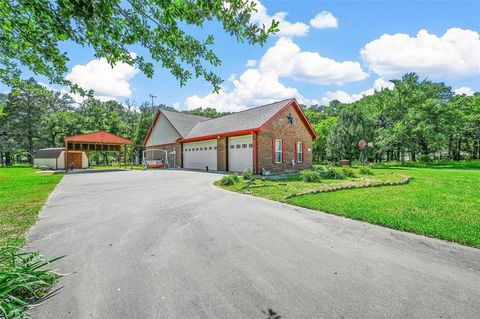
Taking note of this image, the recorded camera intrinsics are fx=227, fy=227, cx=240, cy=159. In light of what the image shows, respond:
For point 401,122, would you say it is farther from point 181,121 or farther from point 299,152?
point 181,121

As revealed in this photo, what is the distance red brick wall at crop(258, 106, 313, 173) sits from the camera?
1574cm

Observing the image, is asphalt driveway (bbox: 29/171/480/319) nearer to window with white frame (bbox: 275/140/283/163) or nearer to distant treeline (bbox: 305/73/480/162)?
window with white frame (bbox: 275/140/283/163)

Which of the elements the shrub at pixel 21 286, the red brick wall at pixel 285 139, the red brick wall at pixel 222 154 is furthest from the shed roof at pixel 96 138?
the shrub at pixel 21 286

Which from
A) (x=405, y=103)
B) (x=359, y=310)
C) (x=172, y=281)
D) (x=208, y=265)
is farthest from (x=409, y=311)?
(x=405, y=103)

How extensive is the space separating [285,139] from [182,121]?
13.4m

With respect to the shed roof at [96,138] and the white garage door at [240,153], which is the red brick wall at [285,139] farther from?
the shed roof at [96,138]

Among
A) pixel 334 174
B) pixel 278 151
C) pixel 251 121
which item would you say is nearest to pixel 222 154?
pixel 251 121

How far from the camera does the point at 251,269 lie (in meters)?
3.04

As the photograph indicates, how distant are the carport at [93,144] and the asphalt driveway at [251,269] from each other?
1936 cm

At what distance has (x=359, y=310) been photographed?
224cm

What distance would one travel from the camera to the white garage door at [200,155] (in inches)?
758

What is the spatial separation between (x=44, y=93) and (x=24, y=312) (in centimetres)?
316

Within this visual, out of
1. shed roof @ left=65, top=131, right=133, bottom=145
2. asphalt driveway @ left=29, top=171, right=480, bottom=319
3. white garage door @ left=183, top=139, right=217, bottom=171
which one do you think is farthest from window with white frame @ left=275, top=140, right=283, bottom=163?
shed roof @ left=65, top=131, right=133, bottom=145

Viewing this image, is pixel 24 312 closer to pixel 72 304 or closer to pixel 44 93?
pixel 72 304
